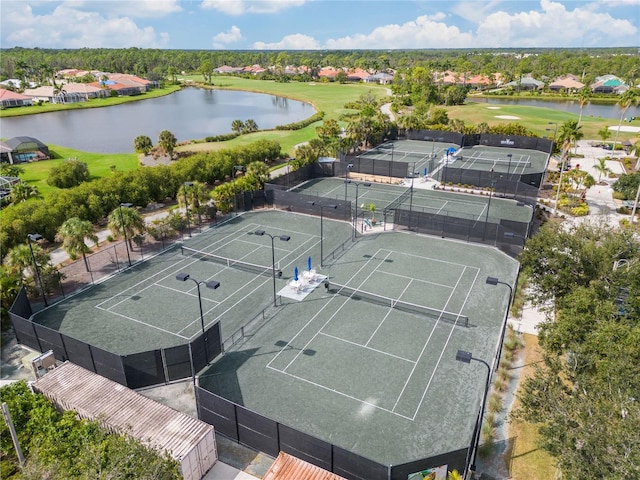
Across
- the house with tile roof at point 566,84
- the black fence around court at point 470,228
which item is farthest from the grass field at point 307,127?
the house with tile roof at point 566,84

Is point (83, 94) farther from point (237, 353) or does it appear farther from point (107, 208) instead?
point (237, 353)

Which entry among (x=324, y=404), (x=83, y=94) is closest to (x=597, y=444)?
(x=324, y=404)

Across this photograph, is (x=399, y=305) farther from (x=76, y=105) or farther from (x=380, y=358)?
(x=76, y=105)

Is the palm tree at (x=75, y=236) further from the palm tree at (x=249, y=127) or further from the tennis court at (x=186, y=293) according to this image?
the palm tree at (x=249, y=127)

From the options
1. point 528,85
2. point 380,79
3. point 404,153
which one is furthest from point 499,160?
point 380,79

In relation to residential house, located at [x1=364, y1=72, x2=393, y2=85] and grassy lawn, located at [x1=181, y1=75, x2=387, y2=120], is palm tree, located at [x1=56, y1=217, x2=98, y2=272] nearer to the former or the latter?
grassy lawn, located at [x1=181, y1=75, x2=387, y2=120]

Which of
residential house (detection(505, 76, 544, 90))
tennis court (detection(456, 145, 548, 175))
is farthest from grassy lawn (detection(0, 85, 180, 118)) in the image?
residential house (detection(505, 76, 544, 90))
